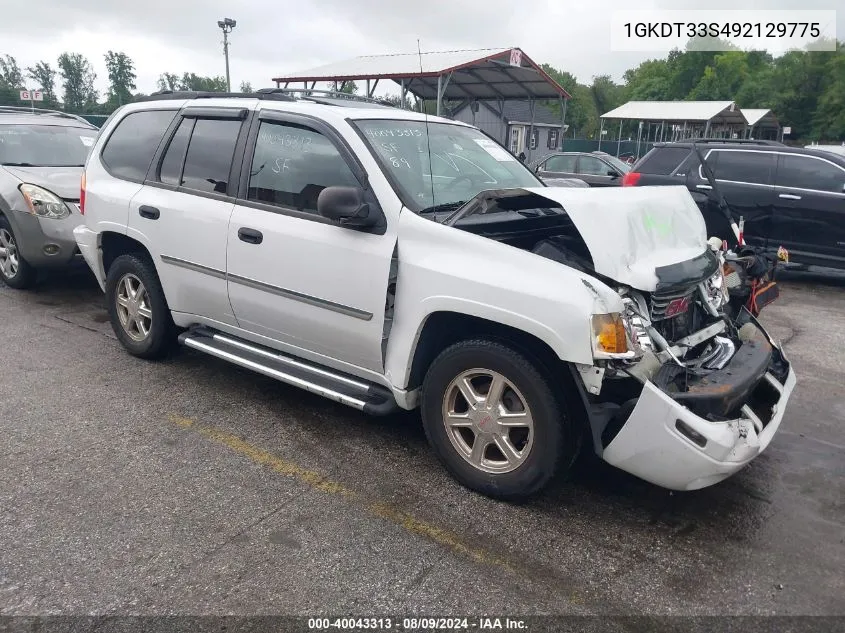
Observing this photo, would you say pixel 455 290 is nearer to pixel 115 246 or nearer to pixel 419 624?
pixel 419 624

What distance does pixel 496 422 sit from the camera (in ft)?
10.3

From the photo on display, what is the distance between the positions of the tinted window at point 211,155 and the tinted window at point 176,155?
0.20ft

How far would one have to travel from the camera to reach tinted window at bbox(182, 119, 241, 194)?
415 centimetres

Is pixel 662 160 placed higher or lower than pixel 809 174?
higher

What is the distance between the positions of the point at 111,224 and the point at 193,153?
95 centimetres

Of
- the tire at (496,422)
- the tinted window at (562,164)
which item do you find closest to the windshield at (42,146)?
the tire at (496,422)

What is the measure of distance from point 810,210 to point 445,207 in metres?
6.60

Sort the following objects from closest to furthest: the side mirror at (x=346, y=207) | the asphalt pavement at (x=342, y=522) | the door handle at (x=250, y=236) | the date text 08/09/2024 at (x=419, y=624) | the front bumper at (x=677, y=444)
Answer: the date text 08/09/2024 at (x=419, y=624)
the asphalt pavement at (x=342, y=522)
the front bumper at (x=677, y=444)
the side mirror at (x=346, y=207)
the door handle at (x=250, y=236)

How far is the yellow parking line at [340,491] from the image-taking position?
9.43ft

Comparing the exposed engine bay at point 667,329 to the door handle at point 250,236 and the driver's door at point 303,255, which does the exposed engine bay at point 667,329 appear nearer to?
the driver's door at point 303,255

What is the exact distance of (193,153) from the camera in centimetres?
438

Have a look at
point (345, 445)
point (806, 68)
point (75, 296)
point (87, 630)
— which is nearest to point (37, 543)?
point (87, 630)

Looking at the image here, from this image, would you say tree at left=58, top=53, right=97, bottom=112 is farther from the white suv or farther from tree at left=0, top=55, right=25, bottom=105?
the white suv

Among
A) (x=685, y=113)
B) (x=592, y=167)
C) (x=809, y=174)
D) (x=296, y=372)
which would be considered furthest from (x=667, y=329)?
(x=685, y=113)
